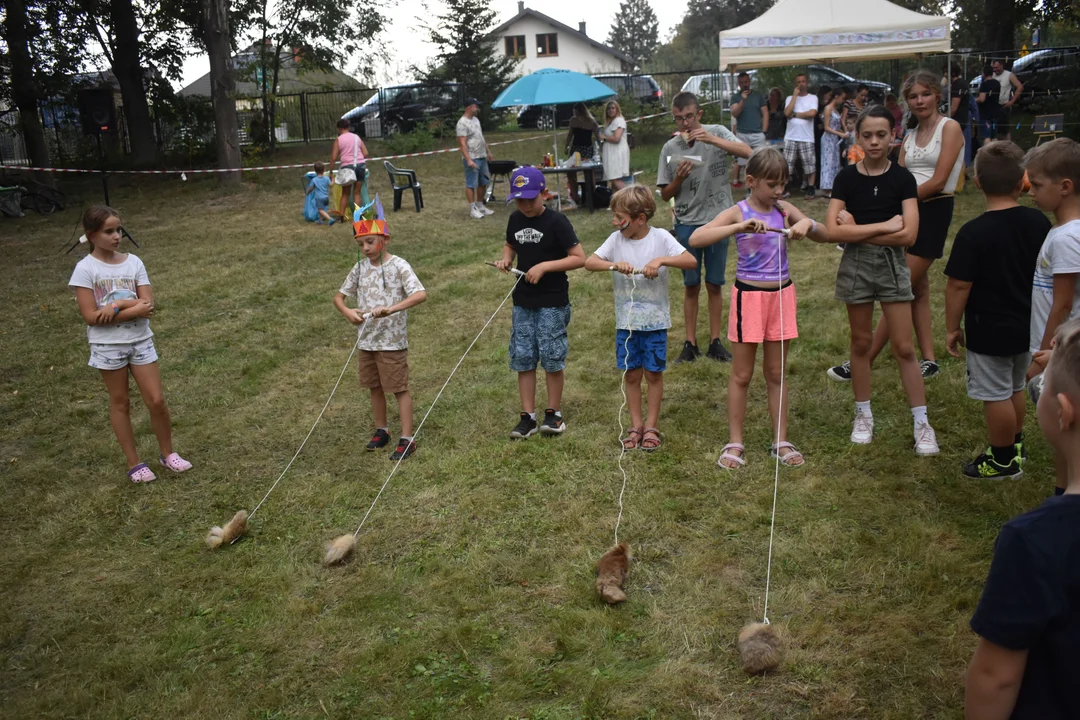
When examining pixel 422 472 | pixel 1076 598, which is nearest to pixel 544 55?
pixel 422 472

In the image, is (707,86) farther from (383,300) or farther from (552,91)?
(383,300)

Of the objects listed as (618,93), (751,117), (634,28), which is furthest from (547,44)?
(751,117)

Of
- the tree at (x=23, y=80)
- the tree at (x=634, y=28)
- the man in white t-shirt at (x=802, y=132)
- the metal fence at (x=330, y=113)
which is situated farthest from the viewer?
the tree at (x=634, y=28)

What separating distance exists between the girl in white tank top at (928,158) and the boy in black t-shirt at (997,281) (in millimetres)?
932

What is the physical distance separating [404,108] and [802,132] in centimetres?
1466

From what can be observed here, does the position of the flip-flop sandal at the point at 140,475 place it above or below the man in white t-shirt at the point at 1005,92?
below

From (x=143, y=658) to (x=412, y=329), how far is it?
485 centimetres

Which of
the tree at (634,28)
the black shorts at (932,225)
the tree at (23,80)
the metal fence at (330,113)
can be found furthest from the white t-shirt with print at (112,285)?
the tree at (634,28)

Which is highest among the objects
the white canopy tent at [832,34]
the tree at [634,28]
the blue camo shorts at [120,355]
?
the tree at [634,28]

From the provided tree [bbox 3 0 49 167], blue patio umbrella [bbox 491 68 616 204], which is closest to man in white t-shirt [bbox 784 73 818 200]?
blue patio umbrella [bbox 491 68 616 204]

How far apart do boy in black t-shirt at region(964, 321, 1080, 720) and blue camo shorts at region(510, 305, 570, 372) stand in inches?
143

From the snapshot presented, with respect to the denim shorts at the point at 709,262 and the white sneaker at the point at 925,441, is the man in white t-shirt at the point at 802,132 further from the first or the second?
the white sneaker at the point at 925,441

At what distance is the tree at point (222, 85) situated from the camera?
17750 mm

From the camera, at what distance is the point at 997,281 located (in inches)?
157
